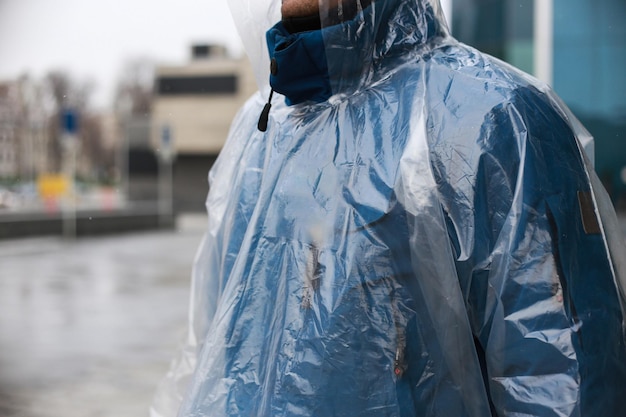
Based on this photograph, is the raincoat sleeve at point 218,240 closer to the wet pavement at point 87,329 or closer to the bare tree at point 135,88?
the wet pavement at point 87,329

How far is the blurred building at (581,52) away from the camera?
6.86 metres

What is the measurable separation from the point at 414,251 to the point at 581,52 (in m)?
7.44

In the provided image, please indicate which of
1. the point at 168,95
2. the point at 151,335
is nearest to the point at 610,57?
the point at 151,335

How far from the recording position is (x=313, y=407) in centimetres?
107

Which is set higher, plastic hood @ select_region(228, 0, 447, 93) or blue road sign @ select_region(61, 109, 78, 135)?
plastic hood @ select_region(228, 0, 447, 93)

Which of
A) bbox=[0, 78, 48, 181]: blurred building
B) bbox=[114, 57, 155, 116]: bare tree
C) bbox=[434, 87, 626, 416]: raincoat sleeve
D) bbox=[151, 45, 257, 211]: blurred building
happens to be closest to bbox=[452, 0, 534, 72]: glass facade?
bbox=[434, 87, 626, 416]: raincoat sleeve

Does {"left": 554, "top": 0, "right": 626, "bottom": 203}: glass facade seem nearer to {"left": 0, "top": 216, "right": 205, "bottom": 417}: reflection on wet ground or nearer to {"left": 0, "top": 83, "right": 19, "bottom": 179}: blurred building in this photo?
{"left": 0, "top": 216, "right": 205, "bottom": 417}: reflection on wet ground

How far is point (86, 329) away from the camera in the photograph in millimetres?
6023

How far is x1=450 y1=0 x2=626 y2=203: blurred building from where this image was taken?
686cm

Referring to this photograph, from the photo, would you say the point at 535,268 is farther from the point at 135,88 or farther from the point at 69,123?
the point at 135,88

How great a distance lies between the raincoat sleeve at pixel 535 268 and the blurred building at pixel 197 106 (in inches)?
1200

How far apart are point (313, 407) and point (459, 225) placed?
33cm

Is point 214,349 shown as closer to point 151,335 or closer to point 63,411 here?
point 63,411

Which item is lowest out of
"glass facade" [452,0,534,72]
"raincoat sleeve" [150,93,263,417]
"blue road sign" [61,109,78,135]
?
"blue road sign" [61,109,78,135]
